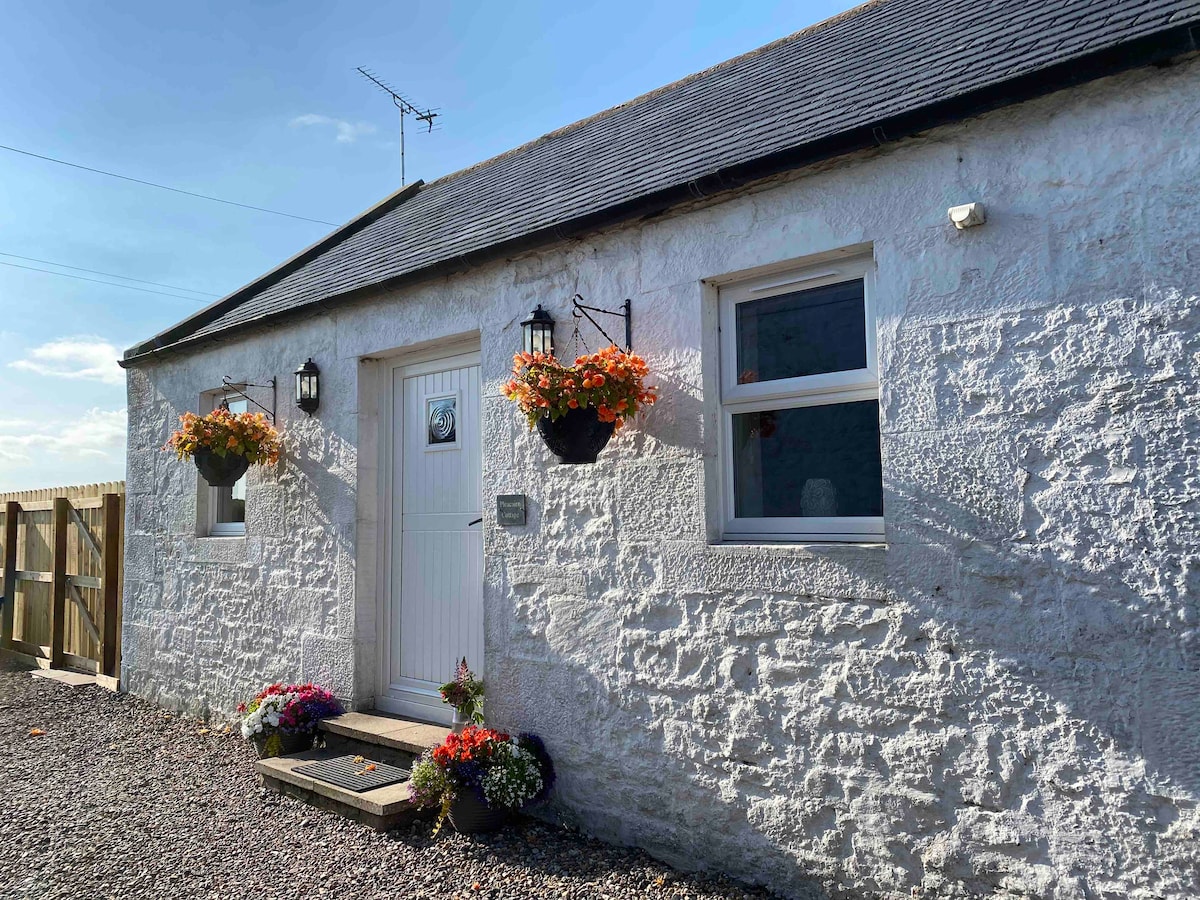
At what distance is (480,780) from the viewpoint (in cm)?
430

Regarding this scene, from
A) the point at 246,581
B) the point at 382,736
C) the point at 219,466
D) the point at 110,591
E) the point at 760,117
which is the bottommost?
the point at 382,736

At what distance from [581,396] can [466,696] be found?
213cm

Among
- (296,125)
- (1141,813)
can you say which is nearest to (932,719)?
(1141,813)

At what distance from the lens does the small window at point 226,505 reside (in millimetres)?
7383

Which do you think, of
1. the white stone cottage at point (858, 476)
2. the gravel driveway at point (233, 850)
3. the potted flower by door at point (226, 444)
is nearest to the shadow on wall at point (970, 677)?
the white stone cottage at point (858, 476)

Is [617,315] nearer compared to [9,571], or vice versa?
[617,315]

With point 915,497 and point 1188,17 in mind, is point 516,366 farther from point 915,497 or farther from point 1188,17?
point 1188,17

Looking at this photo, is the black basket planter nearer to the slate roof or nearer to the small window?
the slate roof

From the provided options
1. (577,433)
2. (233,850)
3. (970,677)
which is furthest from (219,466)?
(970,677)

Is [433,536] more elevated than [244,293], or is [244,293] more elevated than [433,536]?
[244,293]

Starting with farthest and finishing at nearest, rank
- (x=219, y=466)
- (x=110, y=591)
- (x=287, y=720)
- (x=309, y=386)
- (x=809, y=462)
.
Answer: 1. (x=110, y=591)
2. (x=219, y=466)
3. (x=309, y=386)
4. (x=287, y=720)
5. (x=809, y=462)

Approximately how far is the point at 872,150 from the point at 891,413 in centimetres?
110

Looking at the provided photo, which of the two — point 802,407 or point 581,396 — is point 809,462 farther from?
point 581,396

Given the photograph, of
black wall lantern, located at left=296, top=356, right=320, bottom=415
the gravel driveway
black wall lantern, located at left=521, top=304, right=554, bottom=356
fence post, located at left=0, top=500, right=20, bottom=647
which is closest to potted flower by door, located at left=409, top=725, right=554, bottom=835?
the gravel driveway
